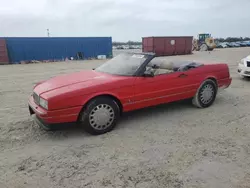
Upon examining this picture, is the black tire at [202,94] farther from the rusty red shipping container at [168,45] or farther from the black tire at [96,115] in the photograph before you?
the rusty red shipping container at [168,45]

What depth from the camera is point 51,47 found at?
69.1 ft

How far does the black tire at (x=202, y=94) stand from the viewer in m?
5.00

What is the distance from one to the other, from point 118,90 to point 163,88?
1.02 metres

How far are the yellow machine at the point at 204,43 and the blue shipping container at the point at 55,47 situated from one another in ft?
57.1

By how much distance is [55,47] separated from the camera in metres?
21.2

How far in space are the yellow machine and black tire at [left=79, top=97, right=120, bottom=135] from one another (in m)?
33.4

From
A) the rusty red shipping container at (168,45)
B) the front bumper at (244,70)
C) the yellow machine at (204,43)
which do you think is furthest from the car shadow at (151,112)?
the yellow machine at (204,43)

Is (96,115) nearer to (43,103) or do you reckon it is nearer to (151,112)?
(43,103)

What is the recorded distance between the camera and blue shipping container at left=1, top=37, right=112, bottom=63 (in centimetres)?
1955

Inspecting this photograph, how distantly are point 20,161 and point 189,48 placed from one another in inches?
1075

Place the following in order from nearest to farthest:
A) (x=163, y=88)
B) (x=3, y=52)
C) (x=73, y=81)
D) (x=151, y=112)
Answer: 1. (x=73, y=81)
2. (x=163, y=88)
3. (x=151, y=112)
4. (x=3, y=52)

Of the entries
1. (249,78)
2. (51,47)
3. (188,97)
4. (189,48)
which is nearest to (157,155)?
(188,97)

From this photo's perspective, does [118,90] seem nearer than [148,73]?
Yes

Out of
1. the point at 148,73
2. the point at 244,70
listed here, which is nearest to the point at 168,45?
the point at 244,70
